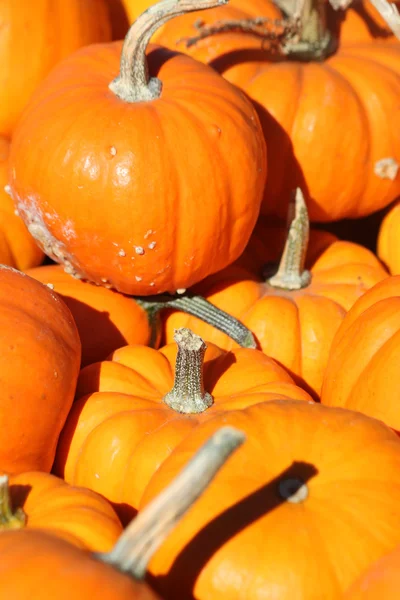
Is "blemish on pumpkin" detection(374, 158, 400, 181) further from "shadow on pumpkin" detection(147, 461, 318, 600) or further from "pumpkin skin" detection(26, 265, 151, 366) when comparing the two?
"shadow on pumpkin" detection(147, 461, 318, 600)

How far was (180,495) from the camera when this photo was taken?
1.01 meters

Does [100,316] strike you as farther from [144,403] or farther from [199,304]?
[144,403]

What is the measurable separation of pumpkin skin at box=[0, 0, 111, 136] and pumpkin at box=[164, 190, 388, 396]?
0.93 metres

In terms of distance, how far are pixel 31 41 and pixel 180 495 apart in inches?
81.0

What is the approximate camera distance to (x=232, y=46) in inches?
102

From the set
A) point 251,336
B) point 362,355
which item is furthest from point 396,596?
point 251,336

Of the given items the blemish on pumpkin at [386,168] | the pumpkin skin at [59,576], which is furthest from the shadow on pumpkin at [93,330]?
the pumpkin skin at [59,576]

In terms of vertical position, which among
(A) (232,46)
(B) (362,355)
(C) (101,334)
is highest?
(A) (232,46)

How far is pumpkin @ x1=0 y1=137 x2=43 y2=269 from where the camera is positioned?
2410 millimetres

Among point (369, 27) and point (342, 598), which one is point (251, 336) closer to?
point (342, 598)

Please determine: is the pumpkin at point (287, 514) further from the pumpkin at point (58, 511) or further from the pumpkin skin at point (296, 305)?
the pumpkin skin at point (296, 305)

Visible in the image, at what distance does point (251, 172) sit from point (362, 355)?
0.60 meters

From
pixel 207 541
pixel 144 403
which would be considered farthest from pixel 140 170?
pixel 207 541

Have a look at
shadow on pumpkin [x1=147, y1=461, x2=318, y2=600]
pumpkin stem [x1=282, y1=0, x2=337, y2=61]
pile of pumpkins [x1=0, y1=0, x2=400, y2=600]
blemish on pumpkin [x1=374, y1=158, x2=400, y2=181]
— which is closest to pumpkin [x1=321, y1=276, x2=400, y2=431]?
pile of pumpkins [x1=0, y1=0, x2=400, y2=600]
